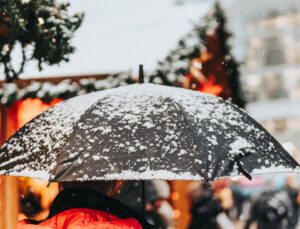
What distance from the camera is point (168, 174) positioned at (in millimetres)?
2066

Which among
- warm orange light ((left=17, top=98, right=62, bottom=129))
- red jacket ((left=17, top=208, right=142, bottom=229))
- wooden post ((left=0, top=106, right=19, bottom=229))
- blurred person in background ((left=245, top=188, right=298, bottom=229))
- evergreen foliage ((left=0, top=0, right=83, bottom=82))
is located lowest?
blurred person in background ((left=245, top=188, right=298, bottom=229))

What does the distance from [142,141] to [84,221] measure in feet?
1.62

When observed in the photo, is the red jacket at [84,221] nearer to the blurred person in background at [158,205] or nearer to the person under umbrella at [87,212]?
the person under umbrella at [87,212]

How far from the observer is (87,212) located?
2230 mm

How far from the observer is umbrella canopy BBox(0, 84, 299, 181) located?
6.94ft

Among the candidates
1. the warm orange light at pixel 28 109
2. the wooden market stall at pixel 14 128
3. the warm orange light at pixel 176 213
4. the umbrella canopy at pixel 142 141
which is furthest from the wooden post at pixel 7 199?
the warm orange light at pixel 176 213

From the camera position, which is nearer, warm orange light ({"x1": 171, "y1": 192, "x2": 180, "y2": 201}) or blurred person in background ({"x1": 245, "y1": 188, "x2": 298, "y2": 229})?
warm orange light ({"x1": 171, "y1": 192, "x2": 180, "y2": 201})

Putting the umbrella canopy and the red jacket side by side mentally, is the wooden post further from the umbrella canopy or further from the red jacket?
the red jacket

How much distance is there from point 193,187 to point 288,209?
1.92 metres

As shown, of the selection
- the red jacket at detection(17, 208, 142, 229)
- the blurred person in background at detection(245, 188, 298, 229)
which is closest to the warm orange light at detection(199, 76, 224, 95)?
the blurred person in background at detection(245, 188, 298, 229)

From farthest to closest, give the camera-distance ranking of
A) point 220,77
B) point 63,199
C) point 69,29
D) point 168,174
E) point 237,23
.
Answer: point 237,23
point 220,77
point 69,29
point 63,199
point 168,174

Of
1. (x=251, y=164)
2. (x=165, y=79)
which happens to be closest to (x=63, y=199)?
(x=251, y=164)

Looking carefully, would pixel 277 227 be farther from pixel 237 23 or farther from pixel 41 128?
pixel 237 23

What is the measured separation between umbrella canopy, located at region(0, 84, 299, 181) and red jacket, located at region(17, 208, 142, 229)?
0.24 m
